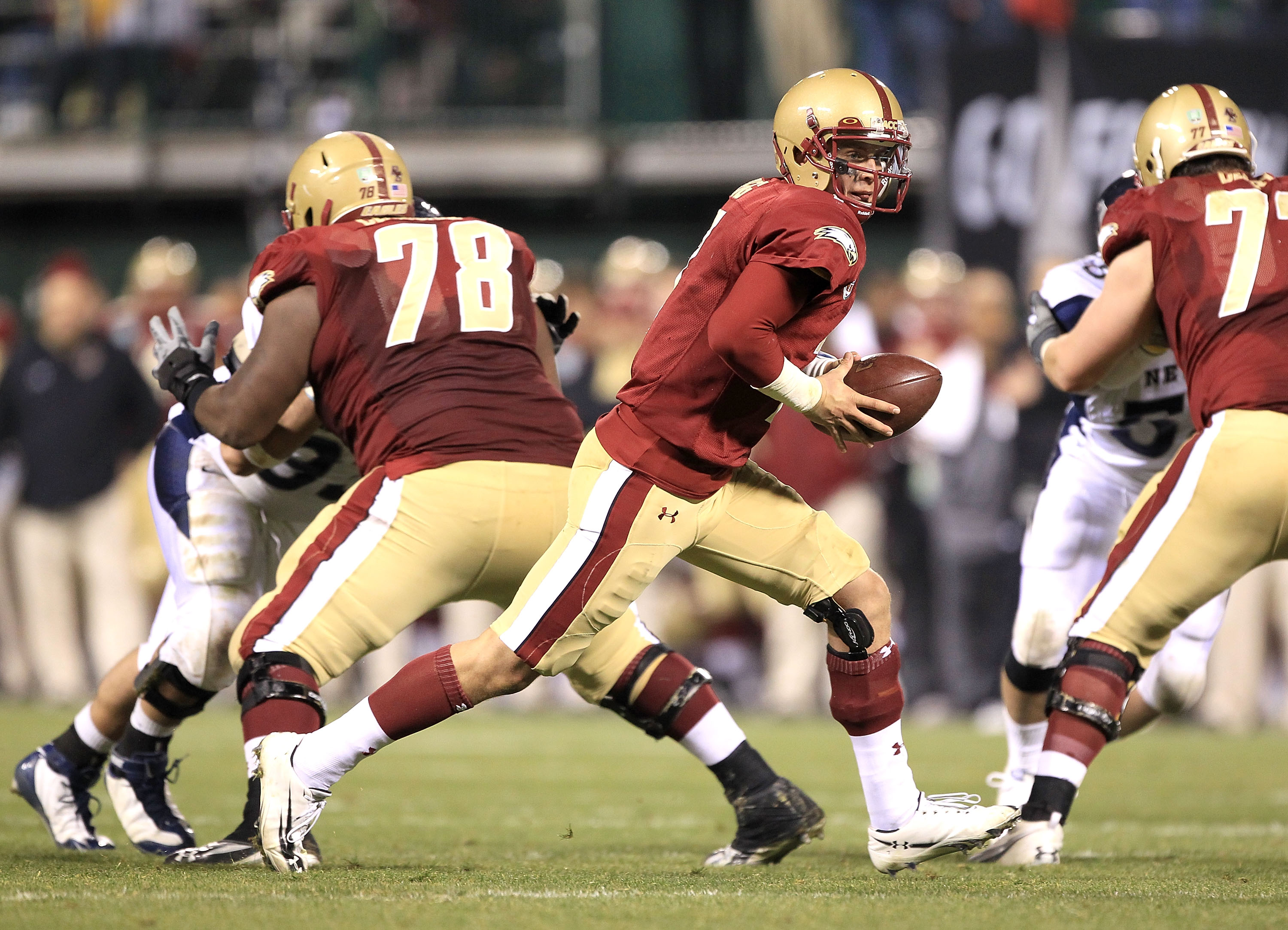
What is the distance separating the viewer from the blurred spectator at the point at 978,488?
959 cm

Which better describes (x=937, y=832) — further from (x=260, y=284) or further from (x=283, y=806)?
(x=260, y=284)

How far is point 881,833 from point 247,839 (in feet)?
5.50

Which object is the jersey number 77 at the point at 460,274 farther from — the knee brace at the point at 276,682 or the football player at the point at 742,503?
the knee brace at the point at 276,682

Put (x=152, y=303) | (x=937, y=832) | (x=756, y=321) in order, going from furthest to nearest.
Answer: (x=152, y=303), (x=937, y=832), (x=756, y=321)

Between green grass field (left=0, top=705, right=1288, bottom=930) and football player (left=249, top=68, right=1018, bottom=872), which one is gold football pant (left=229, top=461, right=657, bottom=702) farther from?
green grass field (left=0, top=705, right=1288, bottom=930)

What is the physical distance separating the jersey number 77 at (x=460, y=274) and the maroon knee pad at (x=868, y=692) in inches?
48.6

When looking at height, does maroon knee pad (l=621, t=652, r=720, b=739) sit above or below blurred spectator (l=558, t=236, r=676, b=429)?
below

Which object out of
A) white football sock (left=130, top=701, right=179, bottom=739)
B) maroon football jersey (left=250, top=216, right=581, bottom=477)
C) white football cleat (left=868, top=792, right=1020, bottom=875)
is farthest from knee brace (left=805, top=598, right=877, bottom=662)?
white football sock (left=130, top=701, right=179, bottom=739)

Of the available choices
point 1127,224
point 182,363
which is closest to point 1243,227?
point 1127,224

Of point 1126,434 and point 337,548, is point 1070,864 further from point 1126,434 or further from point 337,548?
point 337,548

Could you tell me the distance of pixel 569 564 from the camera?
4133 millimetres

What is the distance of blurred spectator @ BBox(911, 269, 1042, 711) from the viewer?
31.4 feet

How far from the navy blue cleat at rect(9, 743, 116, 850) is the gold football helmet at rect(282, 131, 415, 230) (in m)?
1.69

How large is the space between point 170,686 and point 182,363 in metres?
0.91
